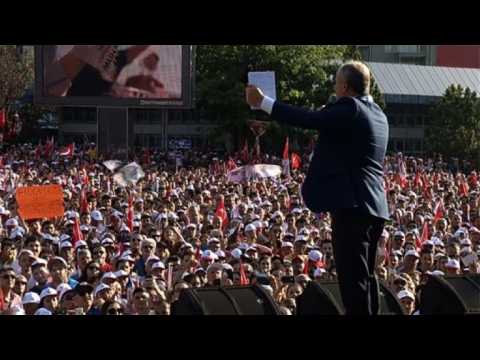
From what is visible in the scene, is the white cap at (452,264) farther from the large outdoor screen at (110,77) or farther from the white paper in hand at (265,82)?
the large outdoor screen at (110,77)

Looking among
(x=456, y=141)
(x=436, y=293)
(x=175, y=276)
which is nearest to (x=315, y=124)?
(x=436, y=293)

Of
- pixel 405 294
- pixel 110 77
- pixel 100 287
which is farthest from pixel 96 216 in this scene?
pixel 110 77

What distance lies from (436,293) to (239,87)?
1608 inches

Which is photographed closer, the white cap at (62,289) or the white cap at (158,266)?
the white cap at (62,289)

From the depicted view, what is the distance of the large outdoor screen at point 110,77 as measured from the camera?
111 ft

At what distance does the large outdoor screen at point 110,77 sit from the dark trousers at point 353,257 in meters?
29.6

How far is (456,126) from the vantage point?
5059cm

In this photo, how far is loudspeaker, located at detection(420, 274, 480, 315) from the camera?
13.3 feet

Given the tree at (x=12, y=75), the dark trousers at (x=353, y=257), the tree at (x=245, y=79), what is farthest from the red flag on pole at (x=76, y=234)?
the tree at (x=12, y=75)

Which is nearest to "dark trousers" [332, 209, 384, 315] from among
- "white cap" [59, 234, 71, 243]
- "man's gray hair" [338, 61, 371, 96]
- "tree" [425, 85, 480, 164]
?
"man's gray hair" [338, 61, 371, 96]

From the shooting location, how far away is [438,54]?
72500 mm

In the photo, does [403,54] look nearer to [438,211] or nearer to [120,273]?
[438,211]

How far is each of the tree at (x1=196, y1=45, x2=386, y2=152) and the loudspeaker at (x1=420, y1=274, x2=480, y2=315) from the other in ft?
131
